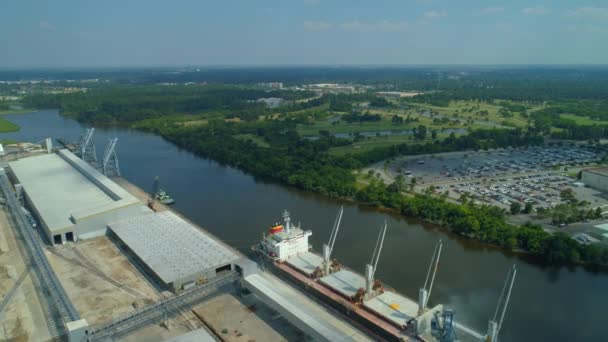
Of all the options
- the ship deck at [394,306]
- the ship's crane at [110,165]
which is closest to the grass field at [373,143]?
the ship's crane at [110,165]

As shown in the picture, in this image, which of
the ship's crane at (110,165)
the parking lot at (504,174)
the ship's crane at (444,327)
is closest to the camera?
the ship's crane at (444,327)

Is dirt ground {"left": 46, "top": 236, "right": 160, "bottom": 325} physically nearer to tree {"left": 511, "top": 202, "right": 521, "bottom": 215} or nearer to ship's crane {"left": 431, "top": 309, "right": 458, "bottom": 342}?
ship's crane {"left": 431, "top": 309, "right": 458, "bottom": 342}

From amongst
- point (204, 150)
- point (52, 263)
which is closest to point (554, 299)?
point (52, 263)

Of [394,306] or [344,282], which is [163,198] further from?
[394,306]

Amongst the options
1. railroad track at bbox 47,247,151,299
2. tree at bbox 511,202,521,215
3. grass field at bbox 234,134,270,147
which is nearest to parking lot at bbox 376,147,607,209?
tree at bbox 511,202,521,215

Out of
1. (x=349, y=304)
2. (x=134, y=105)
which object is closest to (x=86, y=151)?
(x=349, y=304)

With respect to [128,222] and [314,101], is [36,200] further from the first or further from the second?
[314,101]

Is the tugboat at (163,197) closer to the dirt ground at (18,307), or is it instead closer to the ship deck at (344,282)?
the dirt ground at (18,307)
